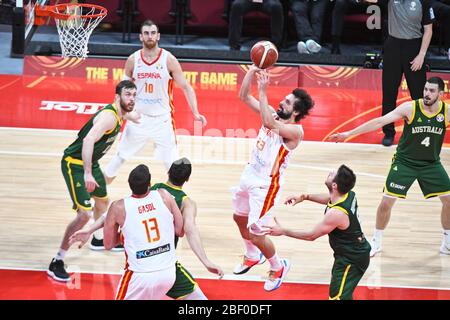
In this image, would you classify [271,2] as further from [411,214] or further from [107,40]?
[411,214]

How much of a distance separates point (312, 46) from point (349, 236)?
9.09 m

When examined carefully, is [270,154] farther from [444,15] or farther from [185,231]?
[444,15]

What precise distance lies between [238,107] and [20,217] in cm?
498

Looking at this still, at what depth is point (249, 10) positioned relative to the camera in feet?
49.2

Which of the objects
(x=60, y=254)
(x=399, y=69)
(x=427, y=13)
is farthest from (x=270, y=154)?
(x=427, y=13)

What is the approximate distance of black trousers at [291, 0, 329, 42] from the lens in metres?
15.4

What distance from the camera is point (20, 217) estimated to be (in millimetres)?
8828

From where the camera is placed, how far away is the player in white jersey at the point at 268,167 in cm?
708

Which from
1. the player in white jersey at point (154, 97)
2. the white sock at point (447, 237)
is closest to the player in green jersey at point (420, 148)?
the white sock at point (447, 237)

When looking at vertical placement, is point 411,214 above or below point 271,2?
below

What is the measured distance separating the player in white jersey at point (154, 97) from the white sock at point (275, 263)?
179cm

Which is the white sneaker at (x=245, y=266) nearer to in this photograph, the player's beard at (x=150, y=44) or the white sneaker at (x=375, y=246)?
the white sneaker at (x=375, y=246)

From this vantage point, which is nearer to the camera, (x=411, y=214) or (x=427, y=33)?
(x=411, y=214)
